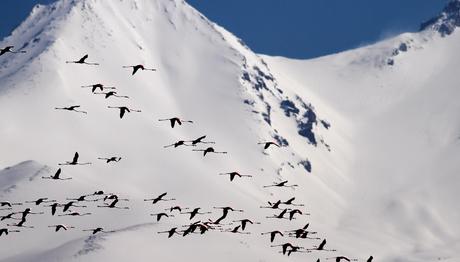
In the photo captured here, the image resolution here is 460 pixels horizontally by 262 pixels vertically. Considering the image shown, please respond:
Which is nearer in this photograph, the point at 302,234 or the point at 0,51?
the point at 0,51

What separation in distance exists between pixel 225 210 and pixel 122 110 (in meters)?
12.8

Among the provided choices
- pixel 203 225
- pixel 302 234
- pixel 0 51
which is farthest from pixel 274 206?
pixel 0 51

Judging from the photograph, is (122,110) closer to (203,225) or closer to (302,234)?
(203,225)

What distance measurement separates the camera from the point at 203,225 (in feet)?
300

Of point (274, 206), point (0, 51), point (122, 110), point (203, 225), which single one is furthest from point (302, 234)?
point (0, 51)

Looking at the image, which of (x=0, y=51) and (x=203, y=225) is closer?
(x=0, y=51)

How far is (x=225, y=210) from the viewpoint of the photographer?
99.8 m

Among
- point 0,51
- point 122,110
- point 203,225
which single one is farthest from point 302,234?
point 0,51

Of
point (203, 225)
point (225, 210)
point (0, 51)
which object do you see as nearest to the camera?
point (0, 51)

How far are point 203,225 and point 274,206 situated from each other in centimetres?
1577

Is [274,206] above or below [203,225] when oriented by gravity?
above

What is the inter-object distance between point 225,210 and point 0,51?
26.2 meters

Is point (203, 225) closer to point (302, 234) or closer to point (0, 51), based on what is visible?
point (302, 234)

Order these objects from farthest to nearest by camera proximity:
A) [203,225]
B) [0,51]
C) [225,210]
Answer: [225,210], [203,225], [0,51]
